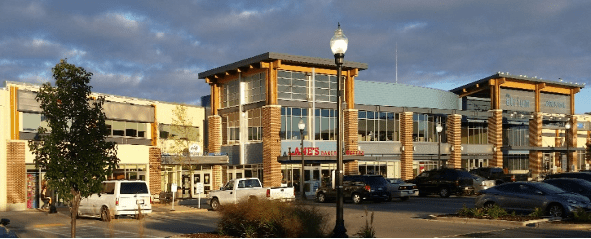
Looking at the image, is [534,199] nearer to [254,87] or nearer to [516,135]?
[254,87]

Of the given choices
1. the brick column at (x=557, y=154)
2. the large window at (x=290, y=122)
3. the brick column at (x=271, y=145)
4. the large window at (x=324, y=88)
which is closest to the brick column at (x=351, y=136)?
the large window at (x=324, y=88)

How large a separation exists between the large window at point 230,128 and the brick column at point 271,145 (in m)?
5.26

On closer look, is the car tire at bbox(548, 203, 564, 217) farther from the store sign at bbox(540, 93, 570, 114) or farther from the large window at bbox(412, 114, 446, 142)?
the store sign at bbox(540, 93, 570, 114)

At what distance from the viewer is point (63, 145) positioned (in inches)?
679

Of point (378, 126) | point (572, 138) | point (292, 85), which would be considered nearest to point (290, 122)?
point (292, 85)

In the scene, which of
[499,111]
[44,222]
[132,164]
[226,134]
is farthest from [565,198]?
[499,111]

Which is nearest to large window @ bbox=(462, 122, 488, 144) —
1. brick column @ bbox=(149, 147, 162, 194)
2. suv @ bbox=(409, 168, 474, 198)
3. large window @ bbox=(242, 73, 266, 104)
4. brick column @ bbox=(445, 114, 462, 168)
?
brick column @ bbox=(445, 114, 462, 168)

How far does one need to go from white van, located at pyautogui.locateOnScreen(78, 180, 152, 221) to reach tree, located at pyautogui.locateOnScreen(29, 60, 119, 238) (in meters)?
10.1

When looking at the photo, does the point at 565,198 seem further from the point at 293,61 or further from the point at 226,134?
the point at 226,134

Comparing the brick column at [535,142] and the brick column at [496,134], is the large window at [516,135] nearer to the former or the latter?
the brick column at [535,142]

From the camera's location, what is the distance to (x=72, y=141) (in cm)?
1720

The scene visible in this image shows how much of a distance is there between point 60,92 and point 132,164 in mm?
24140

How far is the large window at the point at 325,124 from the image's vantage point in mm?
49719

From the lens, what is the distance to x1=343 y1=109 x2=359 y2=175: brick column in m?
50.7
